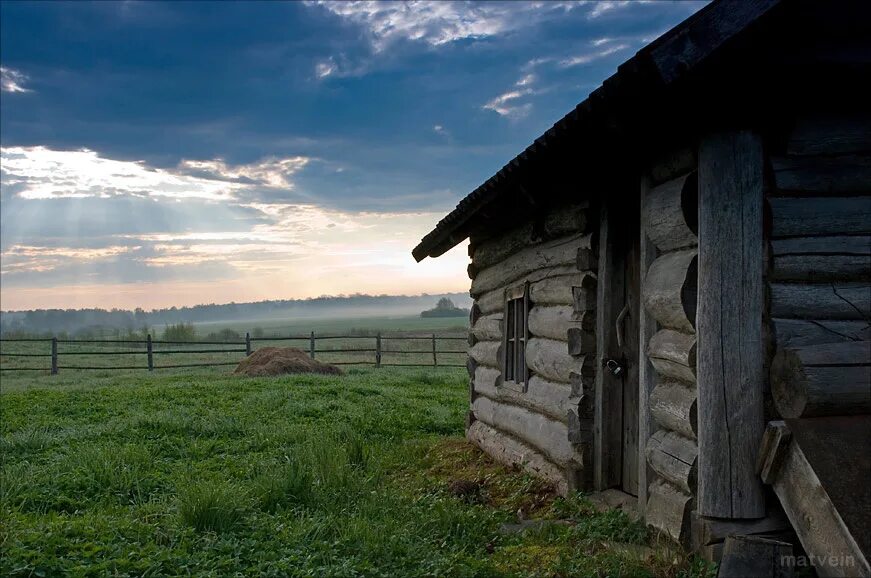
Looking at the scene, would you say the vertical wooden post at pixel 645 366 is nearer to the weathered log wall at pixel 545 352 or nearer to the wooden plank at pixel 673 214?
the wooden plank at pixel 673 214

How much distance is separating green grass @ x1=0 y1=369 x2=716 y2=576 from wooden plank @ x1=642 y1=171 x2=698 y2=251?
2.14 m

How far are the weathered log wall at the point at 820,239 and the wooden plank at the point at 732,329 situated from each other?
133mm

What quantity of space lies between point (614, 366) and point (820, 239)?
2.29m

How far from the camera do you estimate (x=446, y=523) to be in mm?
5742

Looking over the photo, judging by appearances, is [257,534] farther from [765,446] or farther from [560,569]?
[765,446]

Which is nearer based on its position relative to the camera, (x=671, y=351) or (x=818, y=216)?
(x=818, y=216)

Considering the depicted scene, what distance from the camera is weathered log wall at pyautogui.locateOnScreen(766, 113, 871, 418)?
14.9 feet

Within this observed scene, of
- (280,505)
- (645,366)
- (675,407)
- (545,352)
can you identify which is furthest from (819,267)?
(280,505)

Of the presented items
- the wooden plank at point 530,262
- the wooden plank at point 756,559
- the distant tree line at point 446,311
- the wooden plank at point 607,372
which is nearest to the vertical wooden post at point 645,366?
the wooden plank at point 607,372

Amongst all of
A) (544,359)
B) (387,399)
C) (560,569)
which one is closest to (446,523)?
(560,569)

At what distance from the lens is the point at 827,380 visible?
4.21 m

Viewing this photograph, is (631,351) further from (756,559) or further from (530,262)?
(756,559)

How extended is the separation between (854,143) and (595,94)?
1.76 meters

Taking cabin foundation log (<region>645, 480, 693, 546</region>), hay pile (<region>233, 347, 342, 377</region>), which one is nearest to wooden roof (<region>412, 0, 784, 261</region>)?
cabin foundation log (<region>645, 480, 693, 546</region>)
